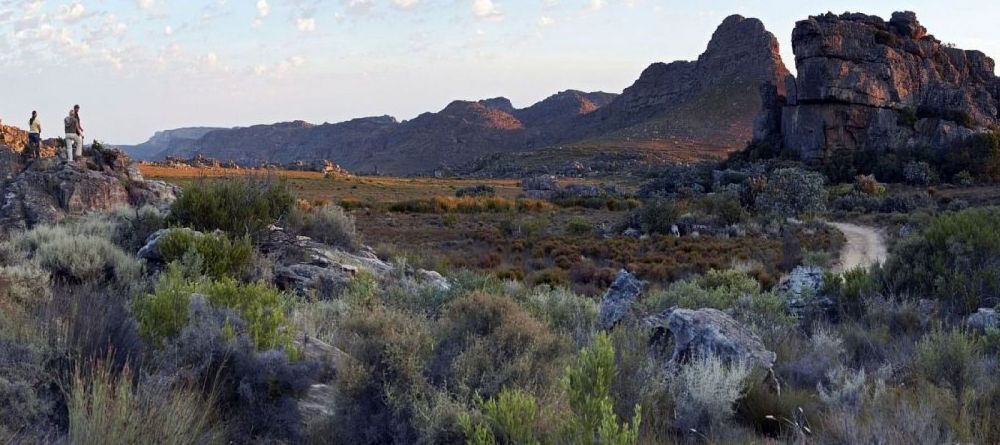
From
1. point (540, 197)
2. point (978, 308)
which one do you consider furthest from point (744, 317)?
point (540, 197)

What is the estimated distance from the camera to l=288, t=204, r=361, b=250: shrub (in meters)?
14.1

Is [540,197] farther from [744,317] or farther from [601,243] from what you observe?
[744,317]

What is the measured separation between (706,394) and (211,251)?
7015 millimetres

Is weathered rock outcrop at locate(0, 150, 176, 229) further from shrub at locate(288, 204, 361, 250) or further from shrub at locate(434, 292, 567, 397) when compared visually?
shrub at locate(434, 292, 567, 397)

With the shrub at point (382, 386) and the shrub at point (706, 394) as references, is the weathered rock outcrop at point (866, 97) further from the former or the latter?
the shrub at point (382, 386)

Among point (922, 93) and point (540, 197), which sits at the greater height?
point (922, 93)

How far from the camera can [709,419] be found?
4.40 metres

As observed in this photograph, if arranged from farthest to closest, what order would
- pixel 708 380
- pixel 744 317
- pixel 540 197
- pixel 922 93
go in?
pixel 922 93 < pixel 540 197 < pixel 744 317 < pixel 708 380

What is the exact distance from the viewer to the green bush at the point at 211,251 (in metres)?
9.09

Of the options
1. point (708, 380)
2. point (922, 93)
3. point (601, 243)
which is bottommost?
point (601, 243)

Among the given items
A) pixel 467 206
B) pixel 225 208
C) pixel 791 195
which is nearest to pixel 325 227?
pixel 225 208

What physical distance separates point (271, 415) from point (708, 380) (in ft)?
9.16

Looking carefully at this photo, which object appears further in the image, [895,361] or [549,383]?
[895,361]

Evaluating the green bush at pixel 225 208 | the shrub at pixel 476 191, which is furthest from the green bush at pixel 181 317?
the shrub at pixel 476 191
